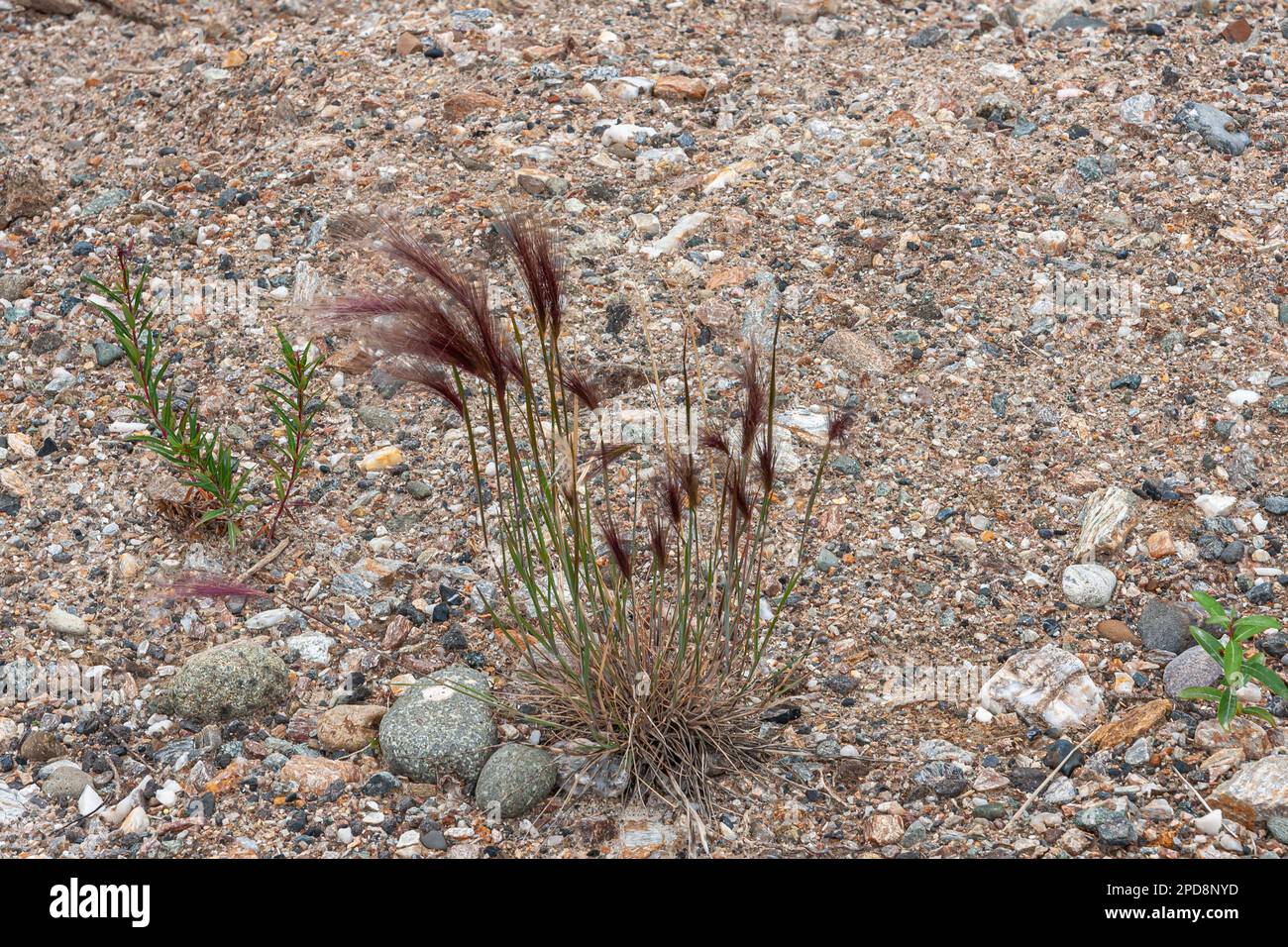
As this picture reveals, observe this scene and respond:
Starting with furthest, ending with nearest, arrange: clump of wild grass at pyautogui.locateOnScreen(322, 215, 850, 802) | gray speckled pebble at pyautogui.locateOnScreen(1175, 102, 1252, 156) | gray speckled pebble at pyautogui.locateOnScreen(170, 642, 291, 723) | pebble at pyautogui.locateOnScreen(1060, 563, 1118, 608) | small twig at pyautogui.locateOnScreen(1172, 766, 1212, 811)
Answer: gray speckled pebble at pyautogui.locateOnScreen(1175, 102, 1252, 156), pebble at pyautogui.locateOnScreen(1060, 563, 1118, 608), gray speckled pebble at pyautogui.locateOnScreen(170, 642, 291, 723), small twig at pyautogui.locateOnScreen(1172, 766, 1212, 811), clump of wild grass at pyautogui.locateOnScreen(322, 215, 850, 802)

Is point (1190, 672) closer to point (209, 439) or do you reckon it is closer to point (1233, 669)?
point (1233, 669)

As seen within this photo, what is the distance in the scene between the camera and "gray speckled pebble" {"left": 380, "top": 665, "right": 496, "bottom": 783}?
99.0 inches

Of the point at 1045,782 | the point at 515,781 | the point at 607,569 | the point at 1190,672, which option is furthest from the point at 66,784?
the point at 1190,672

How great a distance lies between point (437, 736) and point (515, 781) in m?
0.20

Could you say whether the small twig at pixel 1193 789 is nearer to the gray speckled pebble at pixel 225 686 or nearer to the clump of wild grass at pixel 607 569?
the clump of wild grass at pixel 607 569

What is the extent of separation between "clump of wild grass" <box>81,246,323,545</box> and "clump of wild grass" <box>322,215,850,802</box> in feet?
2.10

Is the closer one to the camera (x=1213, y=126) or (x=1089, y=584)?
(x=1089, y=584)

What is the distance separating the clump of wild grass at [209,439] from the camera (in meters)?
2.94

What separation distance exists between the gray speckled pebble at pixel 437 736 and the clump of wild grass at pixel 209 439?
80 centimetres

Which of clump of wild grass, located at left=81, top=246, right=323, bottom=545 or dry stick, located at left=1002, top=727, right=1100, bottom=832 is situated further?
clump of wild grass, located at left=81, top=246, right=323, bottom=545

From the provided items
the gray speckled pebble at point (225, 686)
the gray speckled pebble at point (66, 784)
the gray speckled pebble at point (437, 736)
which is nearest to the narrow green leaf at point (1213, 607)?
the gray speckled pebble at point (437, 736)

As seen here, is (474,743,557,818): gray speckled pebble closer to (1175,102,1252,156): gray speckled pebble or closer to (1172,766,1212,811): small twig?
(1172,766,1212,811): small twig

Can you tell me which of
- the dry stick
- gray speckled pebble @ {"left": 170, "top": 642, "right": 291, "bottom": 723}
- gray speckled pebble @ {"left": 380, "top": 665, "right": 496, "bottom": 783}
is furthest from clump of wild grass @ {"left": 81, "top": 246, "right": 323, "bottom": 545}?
the dry stick

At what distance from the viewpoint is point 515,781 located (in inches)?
96.7
